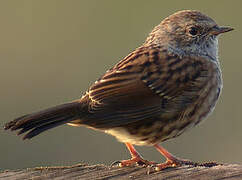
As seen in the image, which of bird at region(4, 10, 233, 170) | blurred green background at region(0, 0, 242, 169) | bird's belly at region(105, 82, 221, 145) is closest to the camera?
bird at region(4, 10, 233, 170)

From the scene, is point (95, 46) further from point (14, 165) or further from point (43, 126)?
point (43, 126)

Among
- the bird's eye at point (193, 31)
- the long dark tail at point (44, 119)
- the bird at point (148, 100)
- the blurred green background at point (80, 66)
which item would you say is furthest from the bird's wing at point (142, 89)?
the blurred green background at point (80, 66)

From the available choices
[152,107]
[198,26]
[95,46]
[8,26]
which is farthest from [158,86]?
[8,26]

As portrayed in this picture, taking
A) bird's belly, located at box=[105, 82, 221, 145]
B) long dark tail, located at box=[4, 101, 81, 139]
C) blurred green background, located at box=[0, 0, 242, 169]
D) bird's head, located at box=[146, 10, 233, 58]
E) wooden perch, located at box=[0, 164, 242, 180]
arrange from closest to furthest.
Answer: wooden perch, located at box=[0, 164, 242, 180] < long dark tail, located at box=[4, 101, 81, 139] < bird's belly, located at box=[105, 82, 221, 145] < bird's head, located at box=[146, 10, 233, 58] < blurred green background, located at box=[0, 0, 242, 169]

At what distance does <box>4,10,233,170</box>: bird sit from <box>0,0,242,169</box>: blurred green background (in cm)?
151

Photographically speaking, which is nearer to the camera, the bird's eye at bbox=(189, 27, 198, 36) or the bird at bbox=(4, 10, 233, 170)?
the bird at bbox=(4, 10, 233, 170)

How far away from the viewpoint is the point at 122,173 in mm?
4742

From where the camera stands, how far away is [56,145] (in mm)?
9414

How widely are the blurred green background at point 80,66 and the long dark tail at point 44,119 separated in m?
2.20

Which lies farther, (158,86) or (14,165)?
(14,165)

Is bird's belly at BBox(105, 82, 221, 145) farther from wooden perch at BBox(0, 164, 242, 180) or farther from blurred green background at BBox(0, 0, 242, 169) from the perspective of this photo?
blurred green background at BBox(0, 0, 242, 169)

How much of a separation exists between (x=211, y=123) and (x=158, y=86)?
11.8 ft

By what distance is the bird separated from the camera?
6.00 m

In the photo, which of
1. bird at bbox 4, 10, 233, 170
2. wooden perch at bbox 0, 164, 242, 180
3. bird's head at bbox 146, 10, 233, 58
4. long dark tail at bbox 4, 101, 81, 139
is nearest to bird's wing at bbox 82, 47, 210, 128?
bird at bbox 4, 10, 233, 170
